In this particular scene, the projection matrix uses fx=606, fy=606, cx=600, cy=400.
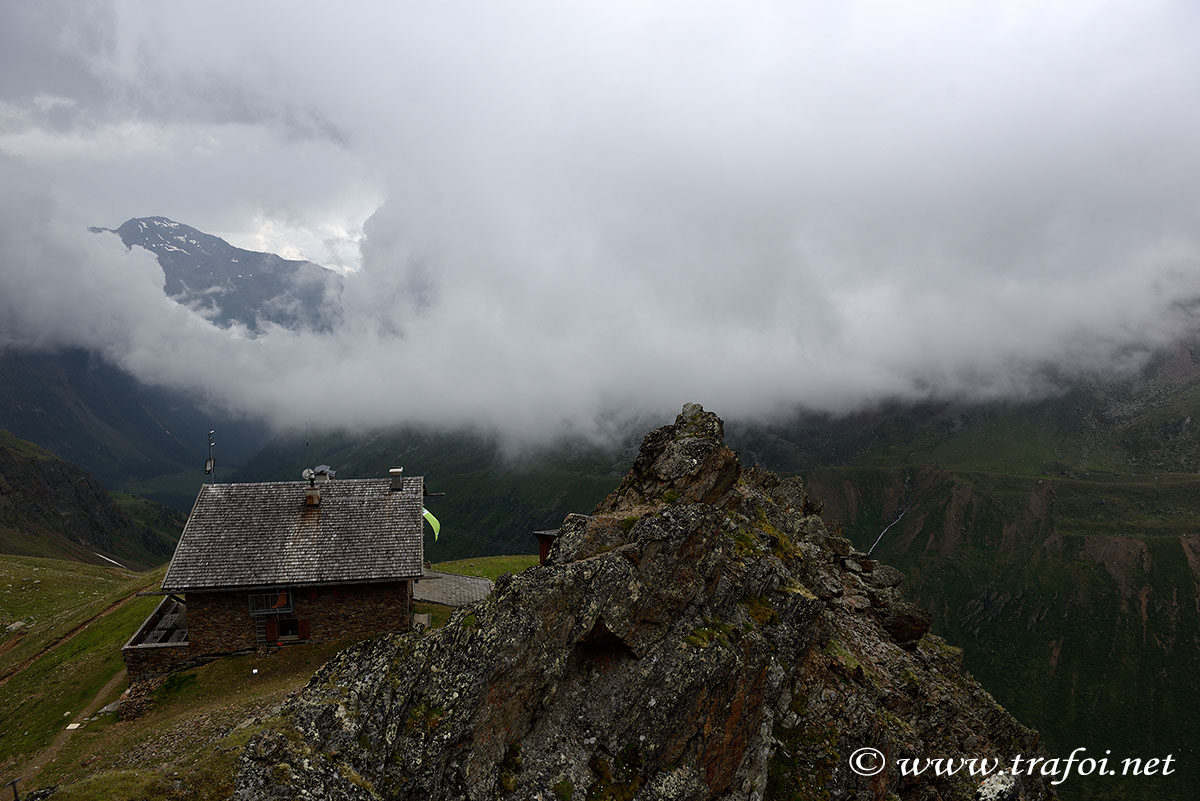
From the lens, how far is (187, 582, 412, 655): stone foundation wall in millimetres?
40500

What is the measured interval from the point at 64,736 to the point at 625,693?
3702 cm

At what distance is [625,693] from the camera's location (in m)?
20.2

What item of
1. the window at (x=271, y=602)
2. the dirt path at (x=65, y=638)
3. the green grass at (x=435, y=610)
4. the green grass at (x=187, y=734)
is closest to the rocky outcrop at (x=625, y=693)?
the green grass at (x=187, y=734)

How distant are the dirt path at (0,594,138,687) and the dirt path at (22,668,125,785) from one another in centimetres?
1572

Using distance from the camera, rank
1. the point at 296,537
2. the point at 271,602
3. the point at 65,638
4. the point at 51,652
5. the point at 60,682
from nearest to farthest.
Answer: the point at 271,602 → the point at 296,537 → the point at 60,682 → the point at 51,652 → the point at 65,638

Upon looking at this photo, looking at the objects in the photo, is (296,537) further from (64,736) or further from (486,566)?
(486,566)

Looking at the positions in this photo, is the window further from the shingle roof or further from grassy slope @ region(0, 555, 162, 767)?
grassy slope @ region(0, 555, 162, 767)

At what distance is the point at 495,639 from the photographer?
18812 millimetres

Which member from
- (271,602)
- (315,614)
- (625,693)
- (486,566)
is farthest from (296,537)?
(486,566)

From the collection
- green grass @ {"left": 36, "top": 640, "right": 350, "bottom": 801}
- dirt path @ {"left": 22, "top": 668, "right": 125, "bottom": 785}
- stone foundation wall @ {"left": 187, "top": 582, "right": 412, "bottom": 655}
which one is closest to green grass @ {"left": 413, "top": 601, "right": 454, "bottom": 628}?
stone foundation wall @ {"left": 187, "top": 582, "right": 412, "bottom": 655}

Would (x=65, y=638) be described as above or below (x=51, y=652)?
above

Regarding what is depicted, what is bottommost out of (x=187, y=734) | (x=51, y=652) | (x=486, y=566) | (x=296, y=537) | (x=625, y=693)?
(x=51, y=652)

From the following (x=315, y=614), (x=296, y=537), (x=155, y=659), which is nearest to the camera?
(x=155, y=659)

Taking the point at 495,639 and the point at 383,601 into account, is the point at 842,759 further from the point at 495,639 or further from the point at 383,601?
the point at 383,601
